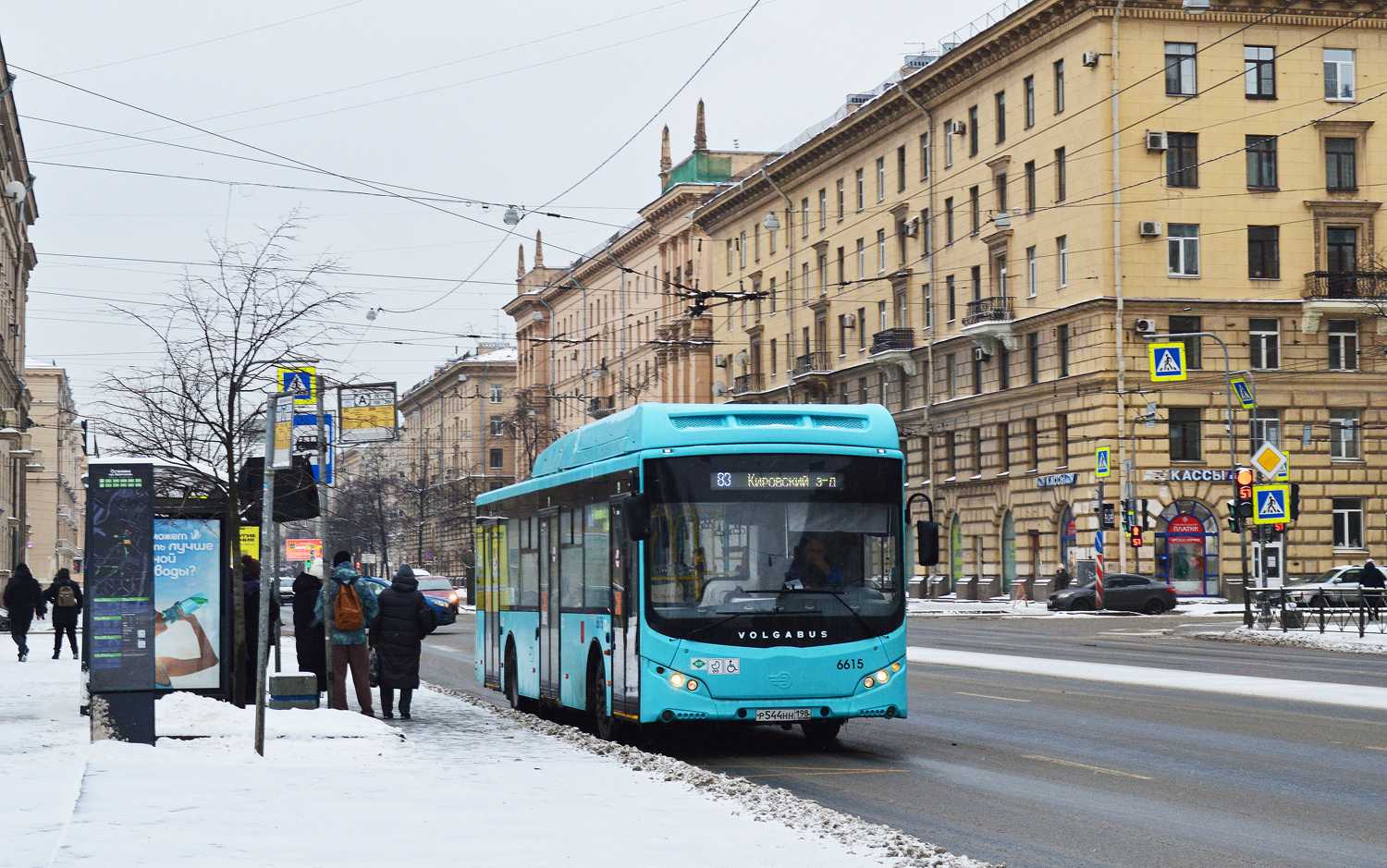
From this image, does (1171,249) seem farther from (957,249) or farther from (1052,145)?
(957,249)

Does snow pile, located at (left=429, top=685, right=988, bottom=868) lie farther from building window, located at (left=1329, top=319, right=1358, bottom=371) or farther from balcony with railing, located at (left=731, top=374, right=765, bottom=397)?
balcony with railing, located at (left=731, top=374, right=765, bottom=397)

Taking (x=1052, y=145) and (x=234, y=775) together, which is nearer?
(x=234, y=775)

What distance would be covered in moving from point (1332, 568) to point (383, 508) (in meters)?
54.3

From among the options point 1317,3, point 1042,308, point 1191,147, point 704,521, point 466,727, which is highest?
point 1317,3

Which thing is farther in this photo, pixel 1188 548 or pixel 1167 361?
pixel 1188 548

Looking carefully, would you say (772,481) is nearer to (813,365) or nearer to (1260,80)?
(1260,80)

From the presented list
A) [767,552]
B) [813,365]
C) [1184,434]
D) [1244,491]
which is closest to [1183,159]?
[1184,434]

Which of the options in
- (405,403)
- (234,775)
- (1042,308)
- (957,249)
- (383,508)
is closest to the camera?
(234,775)

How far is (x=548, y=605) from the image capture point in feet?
58.6

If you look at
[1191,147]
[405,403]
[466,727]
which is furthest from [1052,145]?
[405,403]

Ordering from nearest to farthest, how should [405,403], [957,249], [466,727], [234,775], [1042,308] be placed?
[234,775]
[466,727]
[1042,308]
[957,249]
[405,403]

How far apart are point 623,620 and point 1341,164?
44.6 metres

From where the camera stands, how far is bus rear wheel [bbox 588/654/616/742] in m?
15.4

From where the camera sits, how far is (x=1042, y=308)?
55.0m
